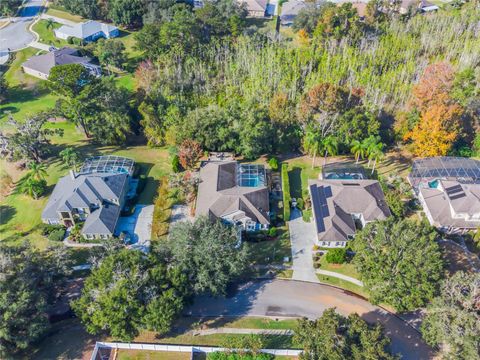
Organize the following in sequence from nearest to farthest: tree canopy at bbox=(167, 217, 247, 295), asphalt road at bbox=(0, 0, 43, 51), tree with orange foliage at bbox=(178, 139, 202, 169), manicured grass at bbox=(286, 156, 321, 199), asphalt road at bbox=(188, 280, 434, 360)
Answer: tree canopy at bbox=(167, 217, 247, 295) → asphalt road at bbox=(188, 280, 434, 360) → manicured grass at bbox=(286, 156, 321, 199) → tree with orange foliage at bbox=(178, 139, 202, 169) → asphalt road at bbox=(0, 0, 43, 51)

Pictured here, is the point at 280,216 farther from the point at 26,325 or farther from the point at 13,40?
the point at 13,40

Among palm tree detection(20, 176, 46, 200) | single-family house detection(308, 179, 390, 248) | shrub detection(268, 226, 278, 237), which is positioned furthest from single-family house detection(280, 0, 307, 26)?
palm tree detection(20, 176, 46, 200)

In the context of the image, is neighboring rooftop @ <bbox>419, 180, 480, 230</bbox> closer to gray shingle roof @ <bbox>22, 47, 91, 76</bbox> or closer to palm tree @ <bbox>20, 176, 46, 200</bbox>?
palm tree @ <bbox>20, 176, 46, 200</bbox>

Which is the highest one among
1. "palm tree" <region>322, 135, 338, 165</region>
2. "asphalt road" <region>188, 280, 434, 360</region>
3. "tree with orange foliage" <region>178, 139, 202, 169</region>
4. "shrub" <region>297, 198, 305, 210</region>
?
"palm tree" <region>322, 135, 338, 165</region>

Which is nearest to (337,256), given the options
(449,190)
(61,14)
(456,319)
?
(456,319)

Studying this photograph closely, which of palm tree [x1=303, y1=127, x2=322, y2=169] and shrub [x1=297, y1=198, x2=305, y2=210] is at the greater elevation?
palm tree [x1=303, y1=127, x2=322, y2=169]

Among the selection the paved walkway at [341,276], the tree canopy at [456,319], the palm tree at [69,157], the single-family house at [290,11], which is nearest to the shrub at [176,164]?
the palm tree at [69,157]

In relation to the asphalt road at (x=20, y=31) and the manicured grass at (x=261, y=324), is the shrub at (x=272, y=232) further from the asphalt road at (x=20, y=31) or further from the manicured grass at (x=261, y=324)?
the asphalt road at (x=20, y=31)
